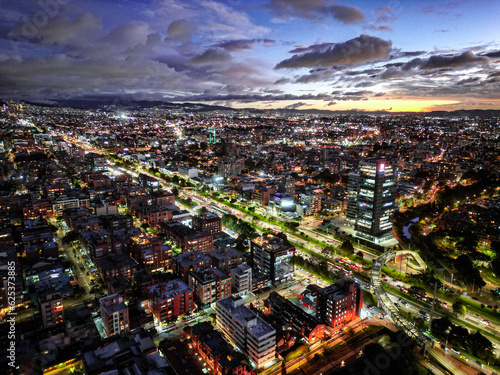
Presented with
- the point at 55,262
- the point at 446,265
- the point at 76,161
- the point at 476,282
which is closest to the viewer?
the point at 476,282

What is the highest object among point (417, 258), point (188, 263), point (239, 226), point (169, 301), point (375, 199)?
point (375, 199)

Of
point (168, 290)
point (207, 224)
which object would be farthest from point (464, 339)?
point (207, 224)

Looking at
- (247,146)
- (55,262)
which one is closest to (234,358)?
(55,262)

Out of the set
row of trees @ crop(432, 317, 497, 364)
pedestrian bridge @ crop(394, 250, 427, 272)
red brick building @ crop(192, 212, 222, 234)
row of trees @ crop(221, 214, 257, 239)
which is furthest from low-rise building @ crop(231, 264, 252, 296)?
pedestrian bridge @ crop(394, 250, 427, 272)

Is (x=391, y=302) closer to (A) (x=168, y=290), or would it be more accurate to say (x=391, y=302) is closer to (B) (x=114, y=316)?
(A) (x=168, y=290)

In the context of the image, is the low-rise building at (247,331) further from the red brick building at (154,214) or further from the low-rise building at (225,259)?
the red brick building at (154,214)

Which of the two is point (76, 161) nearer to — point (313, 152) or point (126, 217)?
point (126, 217)

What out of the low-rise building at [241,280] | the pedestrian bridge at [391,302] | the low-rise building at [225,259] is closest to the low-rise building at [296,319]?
the low-rise building at [241,280]
